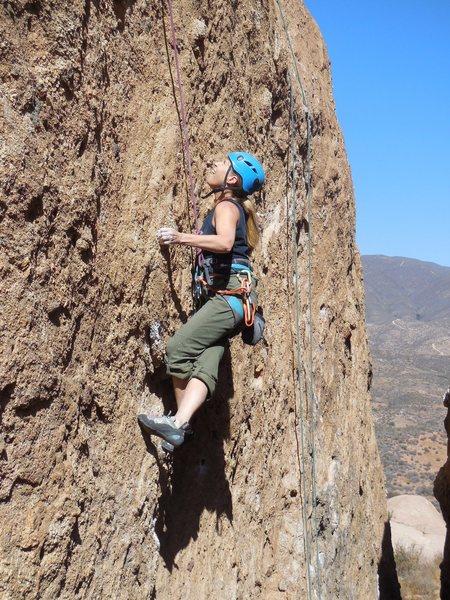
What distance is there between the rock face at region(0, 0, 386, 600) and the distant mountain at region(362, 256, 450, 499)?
23239mm

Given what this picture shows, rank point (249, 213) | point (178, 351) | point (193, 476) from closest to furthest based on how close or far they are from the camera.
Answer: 1. point (178, 351)
2. point (249, 213)
3. point (193, 476)

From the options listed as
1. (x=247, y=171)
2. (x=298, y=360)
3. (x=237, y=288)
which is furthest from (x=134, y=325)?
(x=298, y=360)

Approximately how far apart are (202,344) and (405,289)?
145554 mm

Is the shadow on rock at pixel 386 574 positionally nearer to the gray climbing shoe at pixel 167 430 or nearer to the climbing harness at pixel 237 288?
the climbing harness at pixel 237 288

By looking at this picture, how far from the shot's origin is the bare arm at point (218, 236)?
150 inches

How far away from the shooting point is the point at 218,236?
152 inches

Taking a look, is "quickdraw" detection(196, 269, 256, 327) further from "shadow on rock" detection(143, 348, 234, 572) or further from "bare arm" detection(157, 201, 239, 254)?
"shadow on rock" detection(143, 348, 234, 572)

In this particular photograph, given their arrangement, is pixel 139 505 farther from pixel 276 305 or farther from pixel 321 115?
pixel 321 115

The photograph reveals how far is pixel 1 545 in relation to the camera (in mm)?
2684

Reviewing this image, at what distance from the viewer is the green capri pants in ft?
12.8

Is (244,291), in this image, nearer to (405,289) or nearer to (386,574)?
(386,574)

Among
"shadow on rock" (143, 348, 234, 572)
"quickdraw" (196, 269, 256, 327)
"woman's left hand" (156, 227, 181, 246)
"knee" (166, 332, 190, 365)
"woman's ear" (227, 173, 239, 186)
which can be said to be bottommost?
"shadow on rock" (143, 348, 234, 572)

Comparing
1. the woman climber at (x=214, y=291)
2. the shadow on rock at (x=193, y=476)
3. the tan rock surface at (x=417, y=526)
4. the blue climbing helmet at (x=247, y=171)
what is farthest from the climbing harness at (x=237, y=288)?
the tan rock surface at (x=417, y=526)

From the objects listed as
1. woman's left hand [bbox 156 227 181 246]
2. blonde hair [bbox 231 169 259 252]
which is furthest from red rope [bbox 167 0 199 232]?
woman's left hand [bbox 156 227 181 246]
